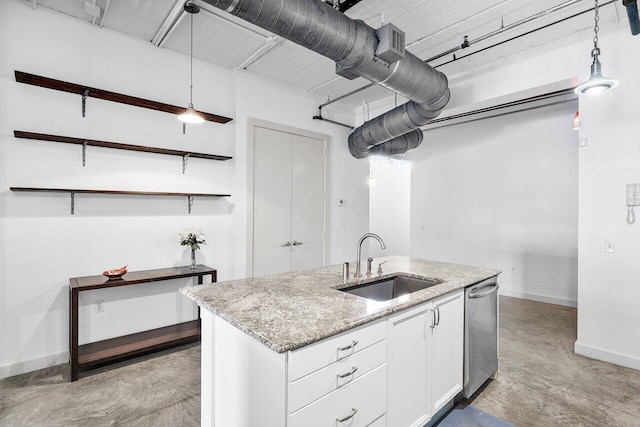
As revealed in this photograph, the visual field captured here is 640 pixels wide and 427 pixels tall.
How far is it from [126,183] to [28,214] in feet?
2.57

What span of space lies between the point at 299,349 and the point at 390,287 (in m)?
1.53

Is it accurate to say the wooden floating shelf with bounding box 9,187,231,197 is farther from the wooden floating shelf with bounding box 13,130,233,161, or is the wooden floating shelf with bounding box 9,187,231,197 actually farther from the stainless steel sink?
the stainless steel sink

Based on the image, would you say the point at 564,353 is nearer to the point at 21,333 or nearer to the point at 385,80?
the point at 385,80

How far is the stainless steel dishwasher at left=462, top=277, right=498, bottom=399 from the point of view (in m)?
2.33

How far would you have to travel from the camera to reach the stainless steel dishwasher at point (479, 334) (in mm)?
2328

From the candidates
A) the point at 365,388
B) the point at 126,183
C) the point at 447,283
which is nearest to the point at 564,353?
the point at 447,283

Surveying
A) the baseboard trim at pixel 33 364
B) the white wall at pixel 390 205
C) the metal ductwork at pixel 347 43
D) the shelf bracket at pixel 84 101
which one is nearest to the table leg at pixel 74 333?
the baseboard trim at pixel 33 364

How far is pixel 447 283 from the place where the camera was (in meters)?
2.26

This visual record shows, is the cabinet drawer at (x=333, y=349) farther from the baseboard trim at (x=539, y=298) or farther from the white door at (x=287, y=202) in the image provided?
the baseboard trim at (x=539, y=298)

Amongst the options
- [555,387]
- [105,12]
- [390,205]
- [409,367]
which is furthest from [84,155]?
[390,205]

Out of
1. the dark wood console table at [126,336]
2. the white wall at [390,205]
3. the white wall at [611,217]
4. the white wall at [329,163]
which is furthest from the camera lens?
the white wall at [390,205]

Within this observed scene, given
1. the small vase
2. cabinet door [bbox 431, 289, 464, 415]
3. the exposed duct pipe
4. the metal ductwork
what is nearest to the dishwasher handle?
cabinet door [bbox 431, 289, 464, 415]

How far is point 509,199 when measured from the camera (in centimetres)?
532

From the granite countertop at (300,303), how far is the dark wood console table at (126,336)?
1289 mm
